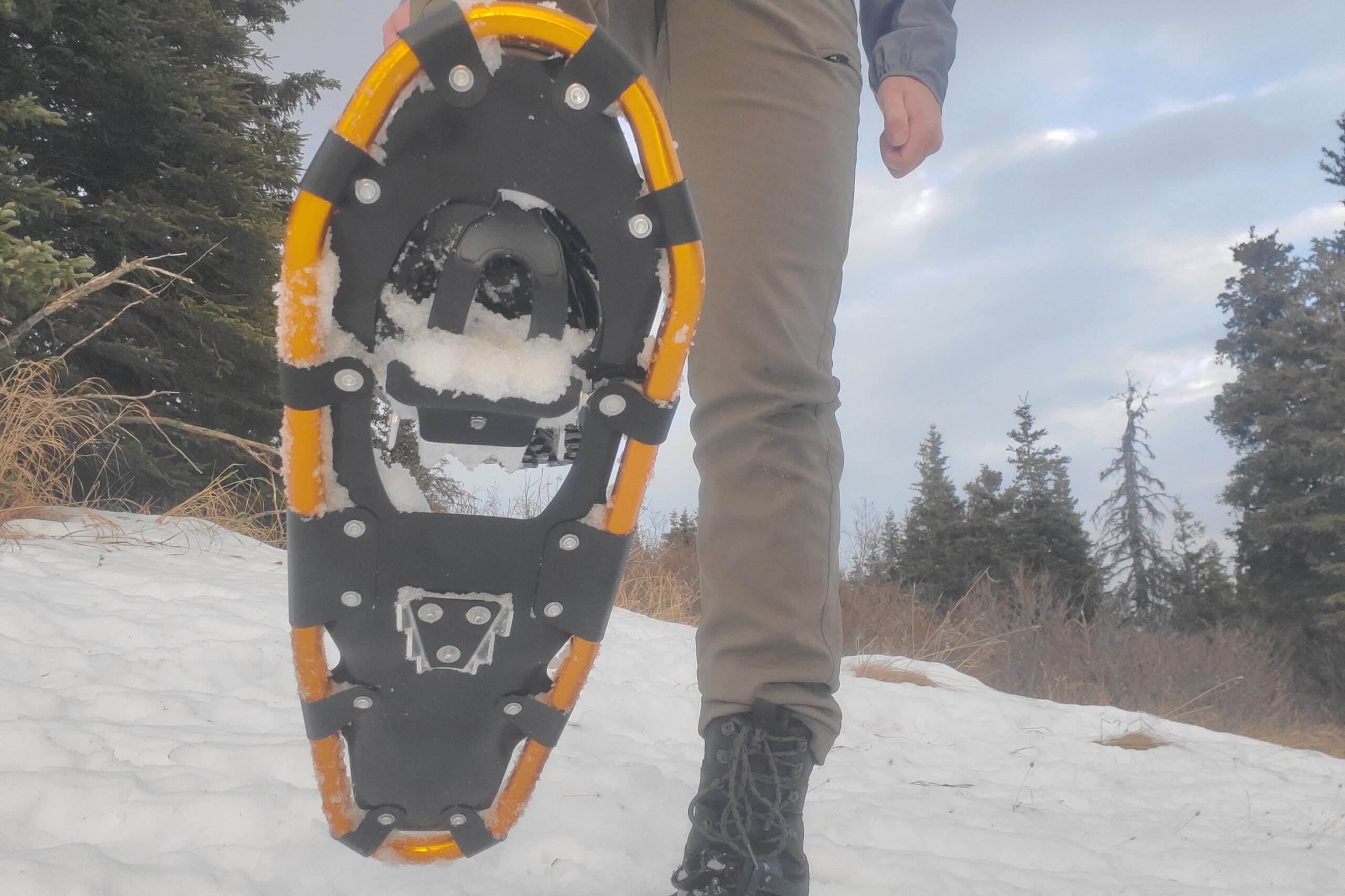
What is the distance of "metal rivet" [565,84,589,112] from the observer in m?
0.77

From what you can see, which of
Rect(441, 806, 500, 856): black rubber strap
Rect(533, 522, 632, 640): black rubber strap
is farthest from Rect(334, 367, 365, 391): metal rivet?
Rect(441, 806, 500, 856): black rubber strap

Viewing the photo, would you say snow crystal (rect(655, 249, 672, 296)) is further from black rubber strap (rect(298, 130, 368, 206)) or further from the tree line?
the tree line

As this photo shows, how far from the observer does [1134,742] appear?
3.55m

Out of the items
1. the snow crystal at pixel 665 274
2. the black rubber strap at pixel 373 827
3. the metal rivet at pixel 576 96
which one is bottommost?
→ the black rubber strap at pixel 373 827

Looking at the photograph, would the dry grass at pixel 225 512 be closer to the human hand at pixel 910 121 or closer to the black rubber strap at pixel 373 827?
the black rubber strap at pixel 373 827

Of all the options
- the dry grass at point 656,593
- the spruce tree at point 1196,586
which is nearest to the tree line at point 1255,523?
the spruce tree at point 1196,586

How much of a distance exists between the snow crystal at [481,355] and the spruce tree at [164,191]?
18.8 feet

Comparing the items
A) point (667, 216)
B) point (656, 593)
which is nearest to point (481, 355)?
point (667, 216)

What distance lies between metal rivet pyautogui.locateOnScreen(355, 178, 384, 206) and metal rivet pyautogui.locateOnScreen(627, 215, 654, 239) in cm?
23

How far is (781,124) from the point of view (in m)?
1.05

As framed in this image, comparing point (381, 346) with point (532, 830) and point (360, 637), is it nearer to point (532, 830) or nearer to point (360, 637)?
point (360, 637)

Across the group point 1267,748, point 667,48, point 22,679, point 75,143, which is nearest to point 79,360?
point 75,143

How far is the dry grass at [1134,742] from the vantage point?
3.51 metres

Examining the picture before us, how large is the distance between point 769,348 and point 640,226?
0.94 ft
